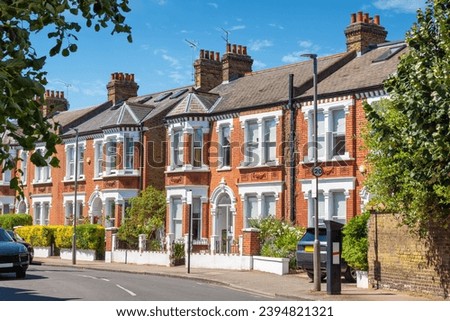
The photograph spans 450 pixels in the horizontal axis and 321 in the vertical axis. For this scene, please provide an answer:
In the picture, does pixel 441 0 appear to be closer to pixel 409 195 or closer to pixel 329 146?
pixel 409 195

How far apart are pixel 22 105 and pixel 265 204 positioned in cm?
2615

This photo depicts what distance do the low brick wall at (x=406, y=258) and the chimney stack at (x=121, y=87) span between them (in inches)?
1245

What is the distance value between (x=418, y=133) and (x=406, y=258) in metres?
3.88

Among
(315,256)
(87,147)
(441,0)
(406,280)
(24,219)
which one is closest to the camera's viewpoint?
(441,0)

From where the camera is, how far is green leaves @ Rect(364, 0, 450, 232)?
16375 mm

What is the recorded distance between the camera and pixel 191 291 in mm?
20656

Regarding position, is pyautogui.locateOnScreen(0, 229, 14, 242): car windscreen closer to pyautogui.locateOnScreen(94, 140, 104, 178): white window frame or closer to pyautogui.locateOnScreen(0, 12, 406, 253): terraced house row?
pyautogui.locateOnScreen(0, 12, 406, 253): terraced house row

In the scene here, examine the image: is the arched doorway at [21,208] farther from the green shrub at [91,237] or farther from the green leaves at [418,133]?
the green leaves at [418,133]

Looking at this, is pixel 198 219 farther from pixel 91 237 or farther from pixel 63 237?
pixel 63 237

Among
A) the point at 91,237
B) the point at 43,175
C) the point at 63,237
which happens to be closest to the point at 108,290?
the point at 91,237

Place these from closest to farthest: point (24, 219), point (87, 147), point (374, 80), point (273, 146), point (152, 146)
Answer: point (374, 80), point (273, 146), point (152, 146), point (87, 147), point (24, 219)

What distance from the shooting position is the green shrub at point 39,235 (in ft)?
144

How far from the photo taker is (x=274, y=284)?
23.1 m

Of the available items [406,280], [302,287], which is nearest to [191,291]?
[302,287]
